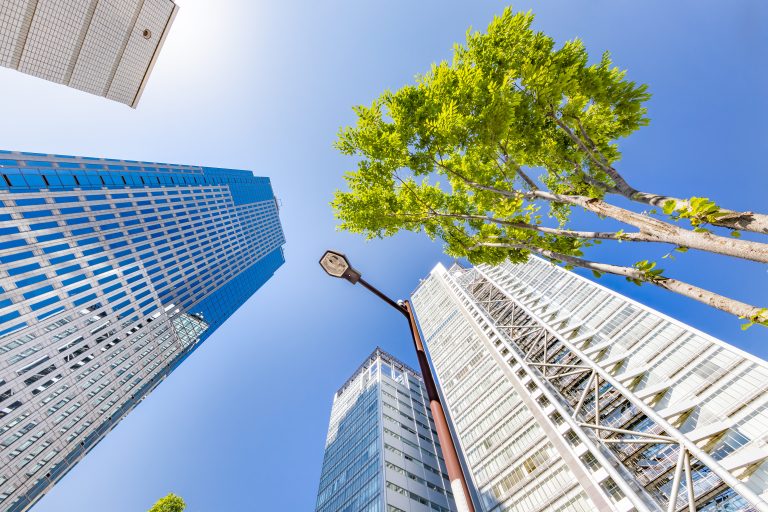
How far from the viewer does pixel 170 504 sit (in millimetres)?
27719

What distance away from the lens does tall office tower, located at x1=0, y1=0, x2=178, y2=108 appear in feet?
51.9

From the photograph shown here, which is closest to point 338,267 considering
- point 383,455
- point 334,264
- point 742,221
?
point 334,264

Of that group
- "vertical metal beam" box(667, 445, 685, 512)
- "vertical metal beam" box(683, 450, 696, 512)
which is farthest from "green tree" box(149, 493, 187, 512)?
"vertical metal beam" box(683, 450, 696, 512)

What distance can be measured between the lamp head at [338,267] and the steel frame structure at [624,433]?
61.0 feet

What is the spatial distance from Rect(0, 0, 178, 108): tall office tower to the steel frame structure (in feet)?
130

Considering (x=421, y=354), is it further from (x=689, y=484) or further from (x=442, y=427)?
(x=689, y=484)

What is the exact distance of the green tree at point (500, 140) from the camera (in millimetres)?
8328

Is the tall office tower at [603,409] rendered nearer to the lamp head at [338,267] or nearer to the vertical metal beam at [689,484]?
the vertical metal beam at [689,484]

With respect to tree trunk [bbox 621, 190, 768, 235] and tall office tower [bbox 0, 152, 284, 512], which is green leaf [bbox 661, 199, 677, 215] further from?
tall office tower [bbox 0, 152, 284, 512]

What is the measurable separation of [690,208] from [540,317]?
36.4m

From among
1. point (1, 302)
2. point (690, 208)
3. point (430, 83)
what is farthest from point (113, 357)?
point (690, 208)

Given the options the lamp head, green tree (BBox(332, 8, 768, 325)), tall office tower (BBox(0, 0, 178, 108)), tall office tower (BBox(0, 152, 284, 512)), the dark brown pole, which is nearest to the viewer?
the dark brown pole

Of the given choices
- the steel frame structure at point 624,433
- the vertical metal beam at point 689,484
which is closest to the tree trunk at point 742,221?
the steel frame structure at point 624,433

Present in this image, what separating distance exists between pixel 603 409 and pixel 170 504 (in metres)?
40.2
